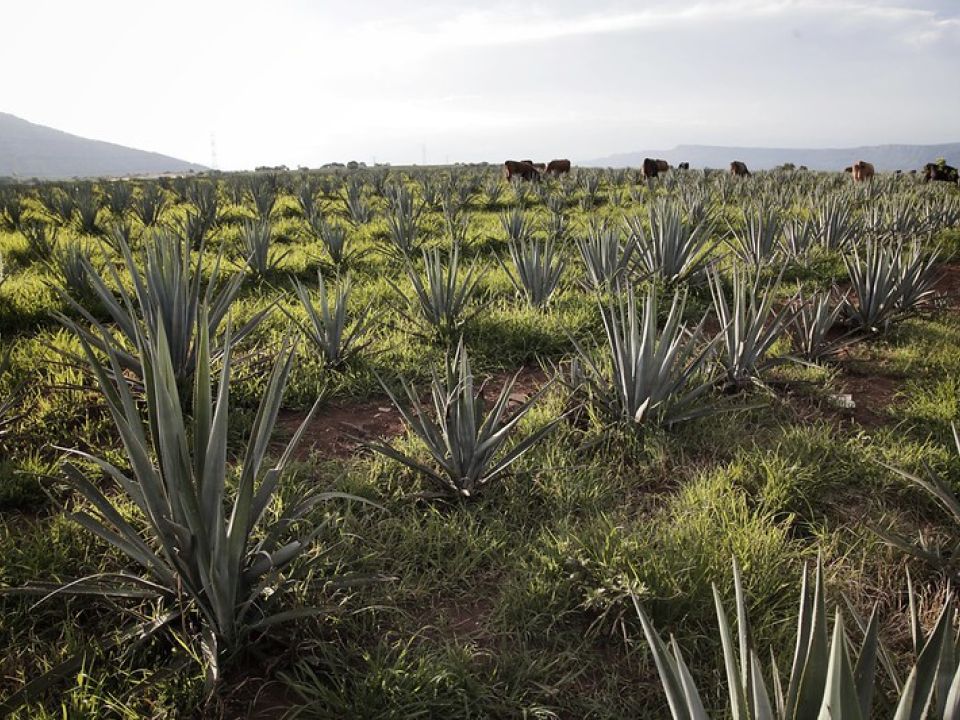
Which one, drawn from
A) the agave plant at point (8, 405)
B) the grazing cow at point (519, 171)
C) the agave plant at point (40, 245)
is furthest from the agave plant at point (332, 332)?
the grazing cow at point (519, 171)

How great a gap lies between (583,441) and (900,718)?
1724 mm

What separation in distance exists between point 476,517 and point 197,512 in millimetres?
1070

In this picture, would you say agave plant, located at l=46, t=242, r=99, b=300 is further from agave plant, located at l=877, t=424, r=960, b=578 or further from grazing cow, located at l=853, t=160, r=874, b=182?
grazing cow, located at l=853, t=160, r=874, b=182

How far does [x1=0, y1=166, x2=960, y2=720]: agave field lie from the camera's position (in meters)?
1.31

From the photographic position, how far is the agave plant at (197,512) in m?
1.24

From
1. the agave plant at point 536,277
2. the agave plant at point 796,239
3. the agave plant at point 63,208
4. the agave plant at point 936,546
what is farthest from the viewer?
the agave plant at point 63,208

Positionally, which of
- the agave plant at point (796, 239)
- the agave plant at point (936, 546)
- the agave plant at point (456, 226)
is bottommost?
the agave plant at point (936, 546)

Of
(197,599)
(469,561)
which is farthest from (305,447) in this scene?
(197,599)

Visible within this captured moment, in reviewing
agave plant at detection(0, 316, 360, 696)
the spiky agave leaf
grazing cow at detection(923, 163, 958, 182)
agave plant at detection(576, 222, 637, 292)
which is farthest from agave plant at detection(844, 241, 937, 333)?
grazing cow at detection(923, 163, 958, 182)

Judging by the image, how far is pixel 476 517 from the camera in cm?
210

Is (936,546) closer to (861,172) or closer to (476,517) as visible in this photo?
(476,517)

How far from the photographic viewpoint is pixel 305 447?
2.59 m

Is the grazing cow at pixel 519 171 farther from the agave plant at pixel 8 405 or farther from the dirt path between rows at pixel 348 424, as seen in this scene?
the agave plant at pixel 8 405

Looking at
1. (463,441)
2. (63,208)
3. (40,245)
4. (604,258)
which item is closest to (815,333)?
(604,258)
